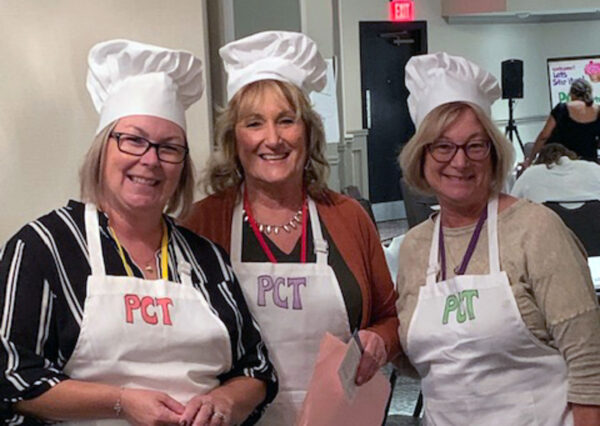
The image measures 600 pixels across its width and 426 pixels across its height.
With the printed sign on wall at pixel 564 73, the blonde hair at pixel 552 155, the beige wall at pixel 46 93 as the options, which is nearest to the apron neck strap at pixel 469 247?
the beige wall at pixel 46 93

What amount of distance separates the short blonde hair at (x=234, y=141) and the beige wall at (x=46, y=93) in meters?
0.35

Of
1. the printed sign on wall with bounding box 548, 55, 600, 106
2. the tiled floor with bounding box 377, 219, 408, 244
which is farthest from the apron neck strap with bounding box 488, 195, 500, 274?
the printed sign on wall with bounding box 548, 55, 600, 106

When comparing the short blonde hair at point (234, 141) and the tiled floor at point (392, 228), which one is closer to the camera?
the short blonde hair at point (234, 141)

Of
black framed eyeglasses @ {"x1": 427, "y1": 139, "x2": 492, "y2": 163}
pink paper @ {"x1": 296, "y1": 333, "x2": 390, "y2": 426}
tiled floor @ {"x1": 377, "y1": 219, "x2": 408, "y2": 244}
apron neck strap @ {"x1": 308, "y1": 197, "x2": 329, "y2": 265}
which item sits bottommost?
tiled floor @ {"x1": 377, "y1": 219, "x2": 408, "y2": 244}

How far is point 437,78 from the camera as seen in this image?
167 cm

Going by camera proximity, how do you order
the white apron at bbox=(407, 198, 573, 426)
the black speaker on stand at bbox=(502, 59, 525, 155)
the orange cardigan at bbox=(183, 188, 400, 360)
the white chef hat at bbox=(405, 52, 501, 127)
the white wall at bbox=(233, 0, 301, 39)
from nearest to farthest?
the white apron at bbox=(407, 198, 573, 426) → the white chef hat at bbox=(405, 52, 501, 127) → the orange cardigan at bbox=(183, 188, 400, 360) → the white wall at bbox=(233, 0, 301, 39) → the black speaker on stand at bbox=(502, 59, 525, 155)

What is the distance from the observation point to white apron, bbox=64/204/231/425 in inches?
52.5

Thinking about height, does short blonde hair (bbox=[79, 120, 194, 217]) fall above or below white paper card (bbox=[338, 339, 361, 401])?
above

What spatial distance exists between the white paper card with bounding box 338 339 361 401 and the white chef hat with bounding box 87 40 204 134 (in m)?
0.51

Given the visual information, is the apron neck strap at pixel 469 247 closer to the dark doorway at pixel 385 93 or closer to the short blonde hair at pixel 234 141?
the short blonde hair at pixel 234 141

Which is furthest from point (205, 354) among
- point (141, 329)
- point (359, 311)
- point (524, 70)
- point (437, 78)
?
point (524, 70)

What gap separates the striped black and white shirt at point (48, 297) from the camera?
1.27m

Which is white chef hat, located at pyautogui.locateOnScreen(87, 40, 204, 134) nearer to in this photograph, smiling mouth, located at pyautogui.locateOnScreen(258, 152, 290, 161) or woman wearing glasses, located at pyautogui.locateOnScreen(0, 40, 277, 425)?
woman wearing glasses, located at pyautogui.locateOnScreen(0, 40, 277, 425)

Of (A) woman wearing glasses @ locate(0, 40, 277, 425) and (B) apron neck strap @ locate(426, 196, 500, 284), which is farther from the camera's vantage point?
(B) apron neck strap @ locate(426, 196, 500, 284)
